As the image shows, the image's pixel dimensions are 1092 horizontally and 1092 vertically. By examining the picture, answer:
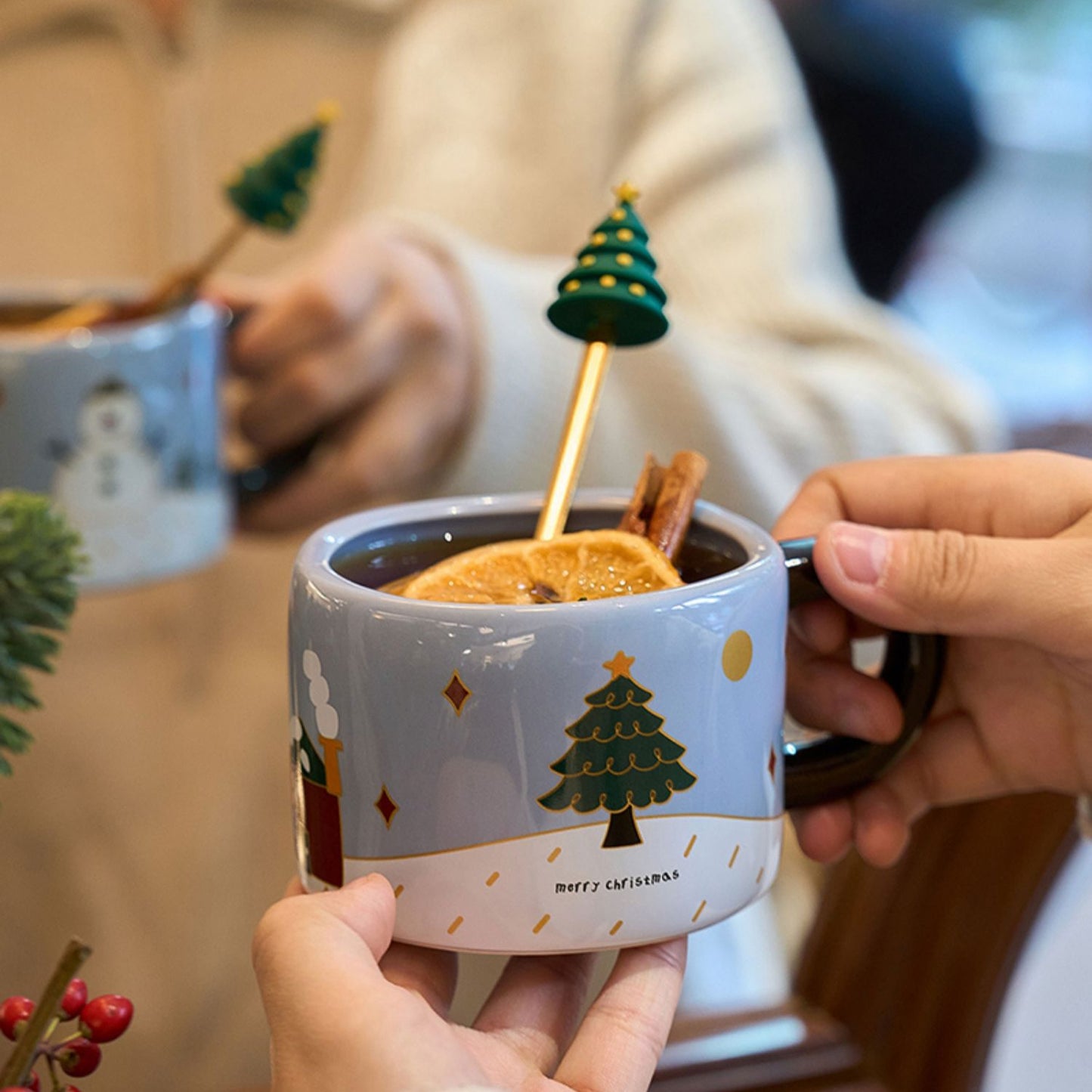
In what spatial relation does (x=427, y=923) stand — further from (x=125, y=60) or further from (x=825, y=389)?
(x=125, y=60)

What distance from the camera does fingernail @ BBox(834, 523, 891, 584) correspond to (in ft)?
1.37

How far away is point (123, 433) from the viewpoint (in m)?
0.63

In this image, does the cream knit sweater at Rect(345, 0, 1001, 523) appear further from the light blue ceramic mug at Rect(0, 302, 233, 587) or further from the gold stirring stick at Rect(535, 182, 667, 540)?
the gold stirring stick at Rect(535, 182, 667, 540)

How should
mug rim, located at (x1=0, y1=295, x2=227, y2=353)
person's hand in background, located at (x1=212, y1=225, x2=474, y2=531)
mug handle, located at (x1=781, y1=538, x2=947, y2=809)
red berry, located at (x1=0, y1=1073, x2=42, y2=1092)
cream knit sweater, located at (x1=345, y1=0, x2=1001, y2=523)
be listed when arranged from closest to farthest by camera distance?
red berry, located at (x1=0, y1=1073, x2=42, y2=1092)
mug handle, located at (x1=781, y1=538, x2=947, y2=809)
mug rim, located at (x1=0, y1=295, x2=227, y2=353)
person's hand in background, located at (x1=212, y1=225, x2=474, y2=531)
cream knit sweater, located at (x1=345, y1=0, x2=1001, y2=523)

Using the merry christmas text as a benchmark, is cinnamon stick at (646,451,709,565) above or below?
above

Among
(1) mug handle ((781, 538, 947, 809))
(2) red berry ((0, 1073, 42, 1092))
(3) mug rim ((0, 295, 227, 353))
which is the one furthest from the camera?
(3) mug rim ((0, 295, 227, 353))

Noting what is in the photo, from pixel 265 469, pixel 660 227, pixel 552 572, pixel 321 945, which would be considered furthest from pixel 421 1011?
pixel 660 227

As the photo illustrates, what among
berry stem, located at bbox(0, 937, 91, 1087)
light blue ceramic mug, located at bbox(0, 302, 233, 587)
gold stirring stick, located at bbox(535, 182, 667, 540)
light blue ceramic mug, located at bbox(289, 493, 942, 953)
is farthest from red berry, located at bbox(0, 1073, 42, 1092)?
light blue ceramic mug, located at bbox(0, 302, 233, 587)

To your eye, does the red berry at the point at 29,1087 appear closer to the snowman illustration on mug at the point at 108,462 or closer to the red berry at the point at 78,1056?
the red berry at the point at 78,1056

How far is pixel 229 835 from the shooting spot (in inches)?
37.1

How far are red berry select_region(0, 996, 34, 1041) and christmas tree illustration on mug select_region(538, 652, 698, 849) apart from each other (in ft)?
0.46

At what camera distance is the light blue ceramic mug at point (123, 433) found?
60cm

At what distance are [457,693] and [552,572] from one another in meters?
0.06

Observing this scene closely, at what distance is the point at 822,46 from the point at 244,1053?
5.85 ft
